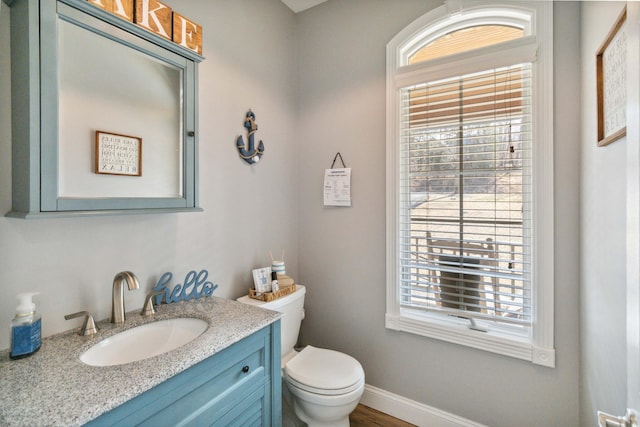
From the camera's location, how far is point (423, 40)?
6.01ft

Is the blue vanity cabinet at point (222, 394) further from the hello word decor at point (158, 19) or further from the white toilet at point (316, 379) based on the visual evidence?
the hello word decor at point (158, 19)

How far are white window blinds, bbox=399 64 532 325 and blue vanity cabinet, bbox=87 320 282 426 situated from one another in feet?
3.25

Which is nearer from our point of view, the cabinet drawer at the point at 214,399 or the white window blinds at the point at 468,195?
the cabinet drawer at the point at 214,399

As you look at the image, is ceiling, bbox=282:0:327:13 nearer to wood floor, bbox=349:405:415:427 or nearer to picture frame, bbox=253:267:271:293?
picture frame, bbox=253:267:271:293

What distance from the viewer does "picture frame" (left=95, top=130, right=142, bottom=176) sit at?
110cm

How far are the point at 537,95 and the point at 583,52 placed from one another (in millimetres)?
226

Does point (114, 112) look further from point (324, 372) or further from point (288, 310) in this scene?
point (324, 372)

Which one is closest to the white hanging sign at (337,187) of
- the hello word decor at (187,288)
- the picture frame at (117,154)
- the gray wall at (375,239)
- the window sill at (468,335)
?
the gray wall at (375,239)

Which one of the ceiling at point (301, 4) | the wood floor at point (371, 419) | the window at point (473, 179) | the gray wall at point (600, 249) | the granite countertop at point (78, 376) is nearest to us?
the granite countertop at point (78, 376)

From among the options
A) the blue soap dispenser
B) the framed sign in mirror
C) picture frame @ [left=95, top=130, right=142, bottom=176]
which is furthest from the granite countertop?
picture frame @ [left=95, top=130, right=142, bottom=176]

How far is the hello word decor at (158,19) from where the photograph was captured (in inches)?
42.8

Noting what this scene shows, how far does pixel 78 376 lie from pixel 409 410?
68.8 inches

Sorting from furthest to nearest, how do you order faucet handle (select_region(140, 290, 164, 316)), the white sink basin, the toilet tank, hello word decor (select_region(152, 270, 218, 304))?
the toilet tank, hello word decor (select_region(152, 270, 218, 304)), faucet handle (select_region(140, 290, 164, 316)), the white sink basin

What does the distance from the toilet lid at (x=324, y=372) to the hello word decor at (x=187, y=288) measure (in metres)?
0.61
